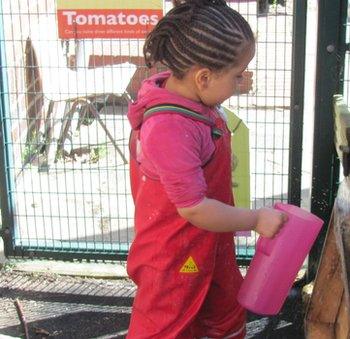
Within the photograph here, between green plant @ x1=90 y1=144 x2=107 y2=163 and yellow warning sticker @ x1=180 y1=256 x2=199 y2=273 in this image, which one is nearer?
yellow warning sticker @ x1=180 y1=256 x2=199 y2=273

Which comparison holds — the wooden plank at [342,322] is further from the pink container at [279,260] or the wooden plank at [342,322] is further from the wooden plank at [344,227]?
the pink container at [279,260]

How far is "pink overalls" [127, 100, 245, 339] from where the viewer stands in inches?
94.3

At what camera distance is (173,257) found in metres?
2.42

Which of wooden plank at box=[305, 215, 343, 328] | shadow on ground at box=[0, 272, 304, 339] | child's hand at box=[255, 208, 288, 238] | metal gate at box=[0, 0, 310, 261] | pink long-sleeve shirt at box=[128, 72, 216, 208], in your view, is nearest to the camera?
pink long-sleeve shirt at box=[128, 72, 216, 208]

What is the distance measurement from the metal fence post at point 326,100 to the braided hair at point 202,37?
1.28 metres

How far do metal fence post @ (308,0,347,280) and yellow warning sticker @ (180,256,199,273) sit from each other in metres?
1.41

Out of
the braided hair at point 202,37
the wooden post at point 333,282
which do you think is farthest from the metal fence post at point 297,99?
the braided hair at point 202,37

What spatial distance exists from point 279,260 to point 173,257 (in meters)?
0.36

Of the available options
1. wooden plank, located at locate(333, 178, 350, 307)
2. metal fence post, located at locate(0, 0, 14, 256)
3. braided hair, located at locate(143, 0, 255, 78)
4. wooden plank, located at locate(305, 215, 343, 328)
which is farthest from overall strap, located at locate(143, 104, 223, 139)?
metal fence post, located at locate(0, 0, 14, 256)

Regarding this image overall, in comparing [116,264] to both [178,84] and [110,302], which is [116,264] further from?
[178,84]

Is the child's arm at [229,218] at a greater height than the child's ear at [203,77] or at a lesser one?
lesser

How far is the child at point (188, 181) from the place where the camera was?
2.19 metres

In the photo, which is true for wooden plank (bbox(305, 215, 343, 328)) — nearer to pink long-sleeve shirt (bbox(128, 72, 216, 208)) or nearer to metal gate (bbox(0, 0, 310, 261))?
pink long-sleeve shirt (bbox(128, 72, 216, 208))

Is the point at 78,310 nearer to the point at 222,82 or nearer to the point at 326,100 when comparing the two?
the point at 326,100
